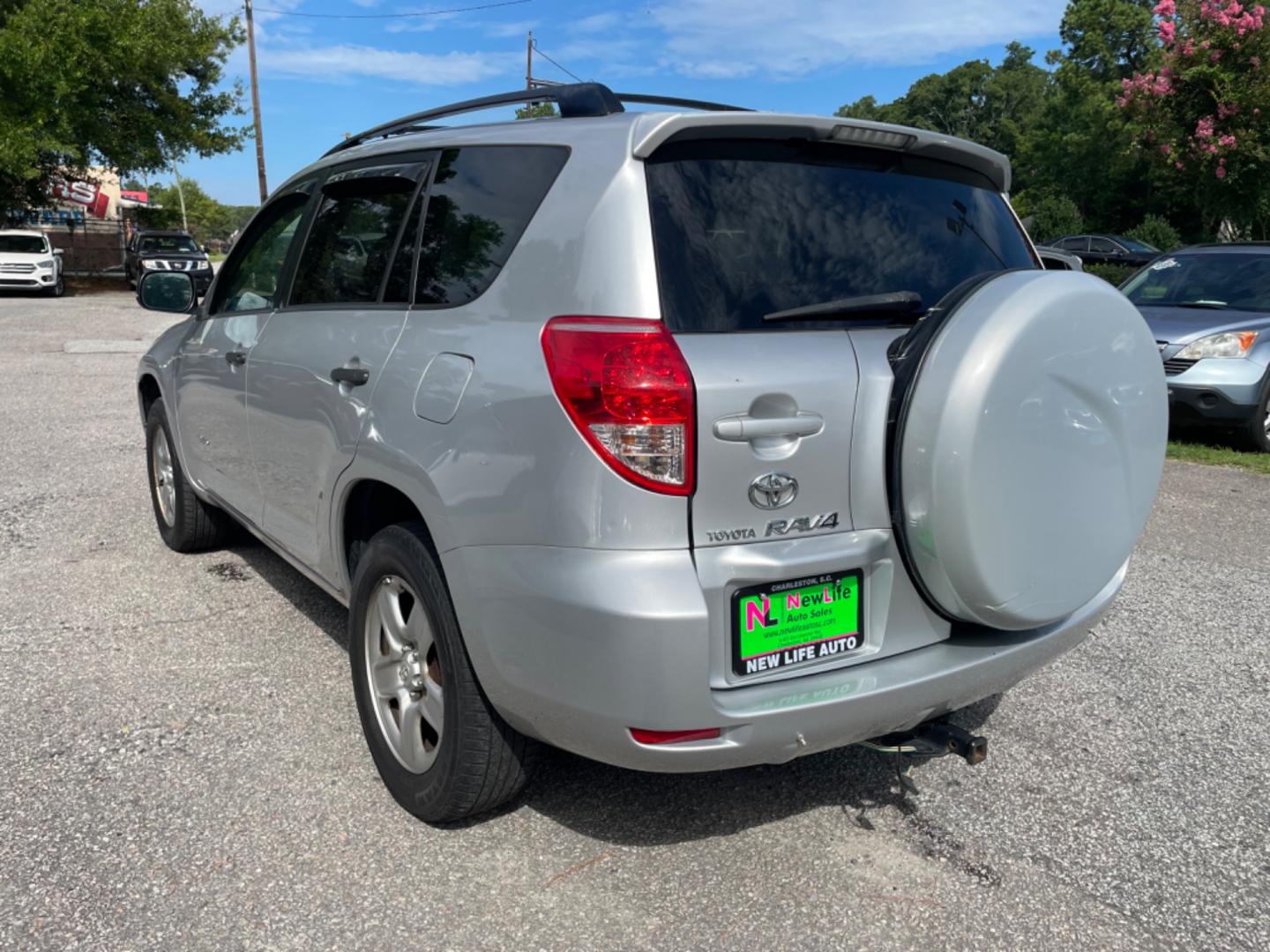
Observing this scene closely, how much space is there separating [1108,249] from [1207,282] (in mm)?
17324

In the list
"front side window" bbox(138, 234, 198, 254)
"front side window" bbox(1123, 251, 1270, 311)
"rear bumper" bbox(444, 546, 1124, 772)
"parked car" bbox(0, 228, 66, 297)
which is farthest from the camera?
"front side window" bbox(138, 234, 198, 254)

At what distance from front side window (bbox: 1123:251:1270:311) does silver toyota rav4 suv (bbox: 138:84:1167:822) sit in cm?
745

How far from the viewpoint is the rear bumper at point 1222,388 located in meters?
8.28

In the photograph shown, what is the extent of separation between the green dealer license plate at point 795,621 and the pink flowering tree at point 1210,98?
19869 millimetres

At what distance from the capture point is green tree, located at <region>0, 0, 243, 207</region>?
2422 cm

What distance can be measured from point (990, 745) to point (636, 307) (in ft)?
6.74

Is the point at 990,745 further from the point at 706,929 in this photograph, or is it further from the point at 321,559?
the point at 321,559

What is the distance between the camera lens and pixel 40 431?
8688 millimetres

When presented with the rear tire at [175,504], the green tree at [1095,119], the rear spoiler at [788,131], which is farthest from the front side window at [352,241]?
the green tree at [1095,119]

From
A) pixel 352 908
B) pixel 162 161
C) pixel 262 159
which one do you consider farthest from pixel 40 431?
pixel 262 159

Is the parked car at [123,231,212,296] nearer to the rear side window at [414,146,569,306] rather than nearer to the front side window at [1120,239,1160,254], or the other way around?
the front side window at [1120,239,1160,254]

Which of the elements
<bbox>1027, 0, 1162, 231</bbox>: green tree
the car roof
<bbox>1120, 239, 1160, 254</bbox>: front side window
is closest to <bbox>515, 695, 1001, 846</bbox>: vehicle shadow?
the car roof

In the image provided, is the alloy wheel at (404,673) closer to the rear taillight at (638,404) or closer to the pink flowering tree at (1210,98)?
the rear taillight at (638,404)

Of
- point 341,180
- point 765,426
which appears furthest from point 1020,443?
point 341,180
